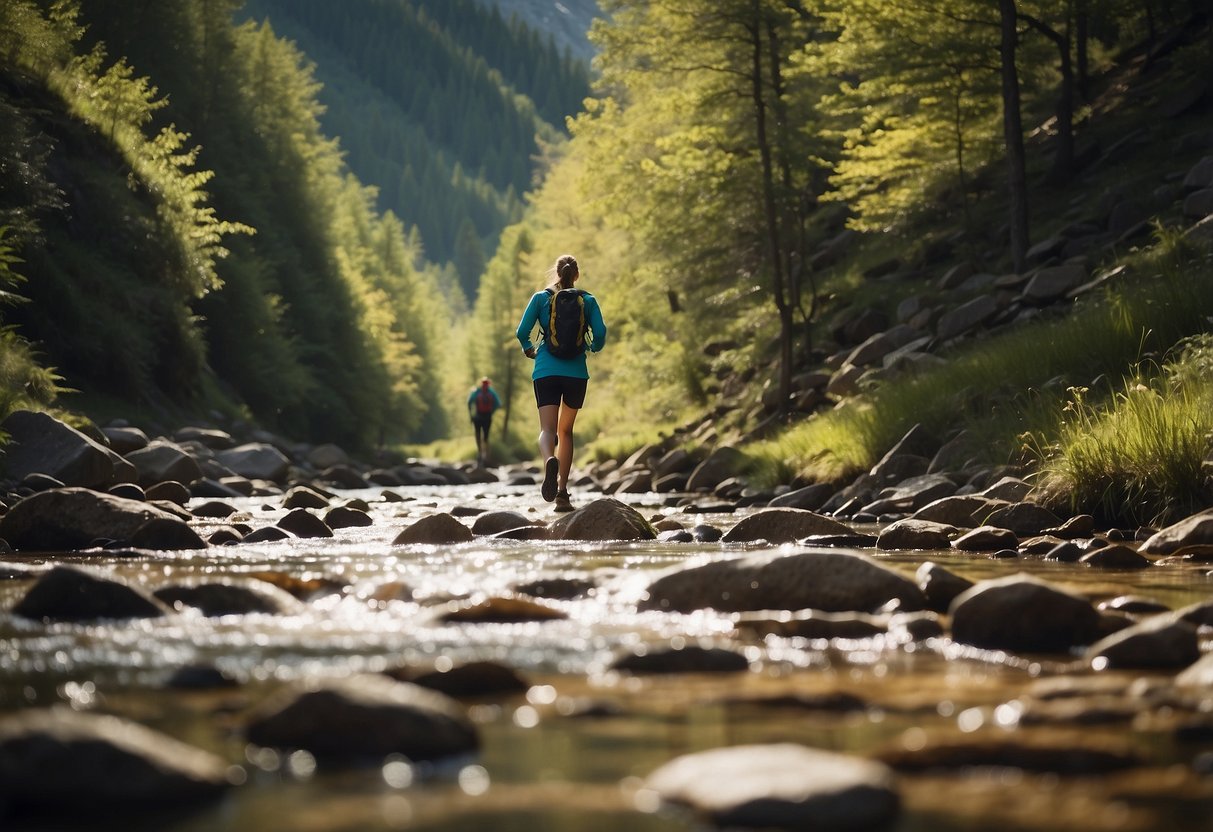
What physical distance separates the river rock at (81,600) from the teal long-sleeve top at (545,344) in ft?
21.5

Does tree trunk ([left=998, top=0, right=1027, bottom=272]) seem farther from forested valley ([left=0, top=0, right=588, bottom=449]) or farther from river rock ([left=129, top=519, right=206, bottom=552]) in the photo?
river rock ([left=129, top=519, right=206, bottom=552])

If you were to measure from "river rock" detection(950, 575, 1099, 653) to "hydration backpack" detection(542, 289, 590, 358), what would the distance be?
7171 mm

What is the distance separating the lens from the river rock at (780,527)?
8547 mm

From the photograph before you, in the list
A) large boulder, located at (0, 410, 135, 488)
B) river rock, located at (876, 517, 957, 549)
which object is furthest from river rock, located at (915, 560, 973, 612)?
large boulder, located at (0, 410, 135, 488)

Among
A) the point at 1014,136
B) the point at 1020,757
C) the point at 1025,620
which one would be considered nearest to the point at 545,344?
the point at 1025,620

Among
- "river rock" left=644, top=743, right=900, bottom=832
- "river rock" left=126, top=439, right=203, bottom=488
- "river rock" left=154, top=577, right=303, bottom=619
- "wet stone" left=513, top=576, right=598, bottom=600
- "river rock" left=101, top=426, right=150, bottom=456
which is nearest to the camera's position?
"river rock" left=644, top=743, right=900, bottom=832

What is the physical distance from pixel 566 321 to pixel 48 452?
517 centimetres

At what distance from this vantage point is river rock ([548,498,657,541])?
A: 8992mm

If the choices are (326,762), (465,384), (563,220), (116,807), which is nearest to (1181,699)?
(326,762)

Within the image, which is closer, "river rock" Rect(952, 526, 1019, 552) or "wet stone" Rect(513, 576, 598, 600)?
"wet stone" Rect(513, 576, 598, 600)

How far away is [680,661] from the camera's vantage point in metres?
3.74

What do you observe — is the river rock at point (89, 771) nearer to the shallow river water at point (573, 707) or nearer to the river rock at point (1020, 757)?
the shallow river water at point (573, 707)

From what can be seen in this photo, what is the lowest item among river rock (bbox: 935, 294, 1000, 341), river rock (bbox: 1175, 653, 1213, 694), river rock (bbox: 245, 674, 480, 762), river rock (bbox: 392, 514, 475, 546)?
river rock (bbox: 392, 514, 475, 546)

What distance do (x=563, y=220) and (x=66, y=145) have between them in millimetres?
27098
